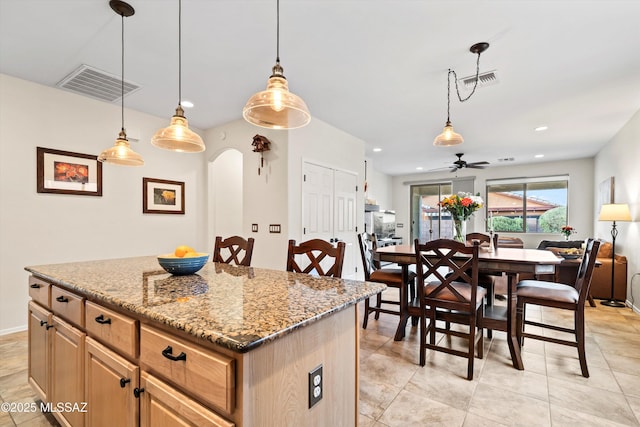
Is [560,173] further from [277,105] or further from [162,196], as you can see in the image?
[162,196]

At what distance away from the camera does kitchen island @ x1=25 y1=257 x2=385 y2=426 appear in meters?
0.83

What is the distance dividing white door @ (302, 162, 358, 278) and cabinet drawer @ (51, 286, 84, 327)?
110 inches

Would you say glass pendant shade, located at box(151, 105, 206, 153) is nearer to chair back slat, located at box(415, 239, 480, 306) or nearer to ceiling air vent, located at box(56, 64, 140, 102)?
ceiling air vent, located at box(56, 64, 140, 102)

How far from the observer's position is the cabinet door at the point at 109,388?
112 centimetres

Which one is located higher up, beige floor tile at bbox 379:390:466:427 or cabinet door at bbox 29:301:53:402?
cabinet door at bbox 29:301:53:402

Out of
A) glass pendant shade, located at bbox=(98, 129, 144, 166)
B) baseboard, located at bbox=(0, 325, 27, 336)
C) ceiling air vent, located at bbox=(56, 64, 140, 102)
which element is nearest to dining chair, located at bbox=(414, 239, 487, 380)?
glass pendant shade, located at bbox=(98, 129, 144, 166)

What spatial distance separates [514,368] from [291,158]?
3.13 meters

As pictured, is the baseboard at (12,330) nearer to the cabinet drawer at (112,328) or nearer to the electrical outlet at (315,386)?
the cabinet drawer at (112,328)

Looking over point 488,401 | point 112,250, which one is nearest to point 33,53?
point 112,250

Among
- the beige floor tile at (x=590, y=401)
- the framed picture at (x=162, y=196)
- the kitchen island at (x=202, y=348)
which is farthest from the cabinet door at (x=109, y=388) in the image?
the framed picture at (x=162, y=196)

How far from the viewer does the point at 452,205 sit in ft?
10.6

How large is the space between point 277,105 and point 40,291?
1.77 m

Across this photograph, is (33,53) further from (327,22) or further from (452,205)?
(452,205)

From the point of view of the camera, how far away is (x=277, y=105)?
1.54m
